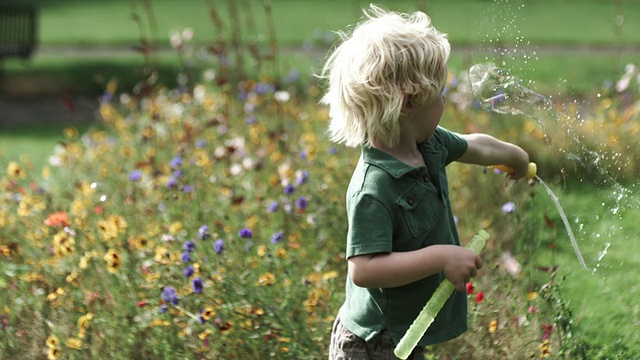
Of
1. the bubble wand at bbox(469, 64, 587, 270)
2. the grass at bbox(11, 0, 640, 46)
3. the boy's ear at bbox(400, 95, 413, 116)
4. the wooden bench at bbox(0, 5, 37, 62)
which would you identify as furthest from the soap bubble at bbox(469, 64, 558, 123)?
the grass at bbox(11, 0, 640, 46)

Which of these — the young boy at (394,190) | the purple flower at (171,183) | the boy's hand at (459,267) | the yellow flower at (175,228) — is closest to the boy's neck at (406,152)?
the young boy at (394,190)

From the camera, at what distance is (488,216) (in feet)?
14.5

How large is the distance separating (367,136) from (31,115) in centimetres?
776

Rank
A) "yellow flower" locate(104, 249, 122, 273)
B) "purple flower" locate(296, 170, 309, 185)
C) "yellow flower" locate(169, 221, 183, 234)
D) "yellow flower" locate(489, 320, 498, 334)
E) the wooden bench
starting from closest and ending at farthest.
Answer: "yellow flower" locate(489, 320, 498, 334) → "yellow flower" locate(104, 249, 122, 273) → "yellow flower" locate(169, 221, 183, 234) → "purple flower" locate(296, 170, 309, 185) → the wooden bench

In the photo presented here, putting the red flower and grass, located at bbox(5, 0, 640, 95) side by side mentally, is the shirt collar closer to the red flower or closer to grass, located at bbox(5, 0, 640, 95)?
the red flower

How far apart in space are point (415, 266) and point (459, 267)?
0.32ft

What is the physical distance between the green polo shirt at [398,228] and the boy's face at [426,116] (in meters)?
0.09

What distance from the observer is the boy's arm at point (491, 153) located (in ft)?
9.00

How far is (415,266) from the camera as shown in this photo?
7.47ft

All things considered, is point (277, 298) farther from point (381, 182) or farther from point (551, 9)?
point (551, 9)

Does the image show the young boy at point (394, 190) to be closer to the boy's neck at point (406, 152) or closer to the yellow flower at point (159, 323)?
the boy's neck at point (406, 152)

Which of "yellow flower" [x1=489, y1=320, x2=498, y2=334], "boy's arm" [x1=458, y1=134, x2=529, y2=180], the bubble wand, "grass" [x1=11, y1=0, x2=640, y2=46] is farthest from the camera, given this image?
"grass" [x1=11, y1=0, x2=640, y2=46]

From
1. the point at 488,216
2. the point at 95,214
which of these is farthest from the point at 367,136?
the point at 95,214

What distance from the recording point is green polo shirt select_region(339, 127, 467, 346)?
7.62 feet
